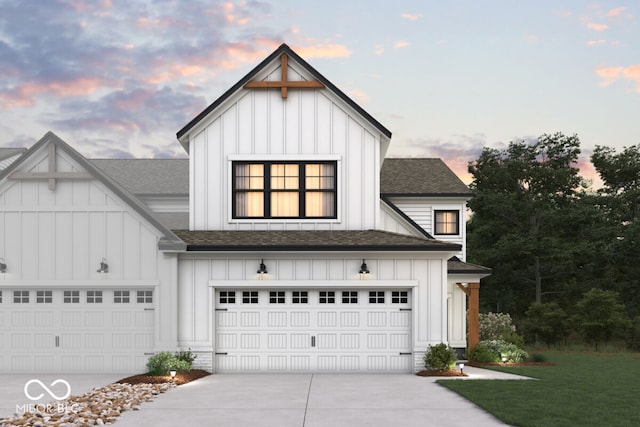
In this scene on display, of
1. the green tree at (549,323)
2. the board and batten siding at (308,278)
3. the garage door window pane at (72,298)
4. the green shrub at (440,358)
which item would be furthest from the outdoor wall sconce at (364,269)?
the green tree at (549,323)

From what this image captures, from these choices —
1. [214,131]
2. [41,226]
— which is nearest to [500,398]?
[214,131]

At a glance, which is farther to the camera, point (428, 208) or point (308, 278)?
point (428, 208)

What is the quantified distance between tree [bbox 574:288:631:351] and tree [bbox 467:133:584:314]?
8.84 m

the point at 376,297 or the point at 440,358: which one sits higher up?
the point at 376,297

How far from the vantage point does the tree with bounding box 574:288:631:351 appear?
35.0 m

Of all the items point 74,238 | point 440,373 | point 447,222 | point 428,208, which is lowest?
point 440,373

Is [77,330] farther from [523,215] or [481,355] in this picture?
[523,215]

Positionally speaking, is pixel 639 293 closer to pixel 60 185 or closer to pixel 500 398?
pixel 500 398

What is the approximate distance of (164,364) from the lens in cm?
1764

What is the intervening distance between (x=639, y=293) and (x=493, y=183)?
477 inches

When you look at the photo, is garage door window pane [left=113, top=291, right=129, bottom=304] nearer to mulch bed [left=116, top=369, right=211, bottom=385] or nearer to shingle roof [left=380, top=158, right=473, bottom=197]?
mulch bed [left=116, top=369, right=211, bottom=385]

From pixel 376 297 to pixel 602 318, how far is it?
67.2 feet

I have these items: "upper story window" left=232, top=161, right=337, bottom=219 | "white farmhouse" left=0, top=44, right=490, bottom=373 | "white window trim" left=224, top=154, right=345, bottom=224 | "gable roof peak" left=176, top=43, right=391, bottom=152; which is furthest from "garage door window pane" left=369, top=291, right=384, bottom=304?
"gable roof peak" left=176, top=43, right=391, bottom=152

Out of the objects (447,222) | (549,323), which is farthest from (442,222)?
(549,323)
